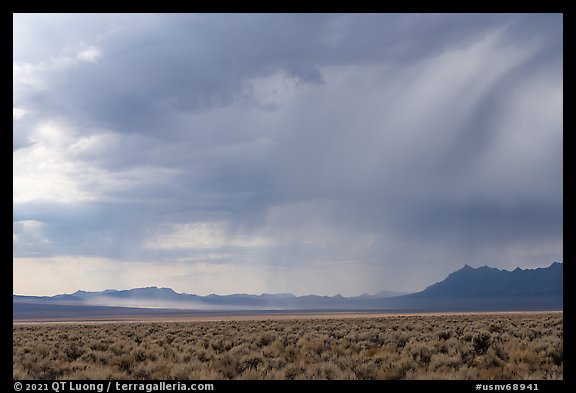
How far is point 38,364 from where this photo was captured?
702 inches

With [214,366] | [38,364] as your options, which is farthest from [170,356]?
[38,364]

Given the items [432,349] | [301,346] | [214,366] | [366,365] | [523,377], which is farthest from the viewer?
[301,346]
